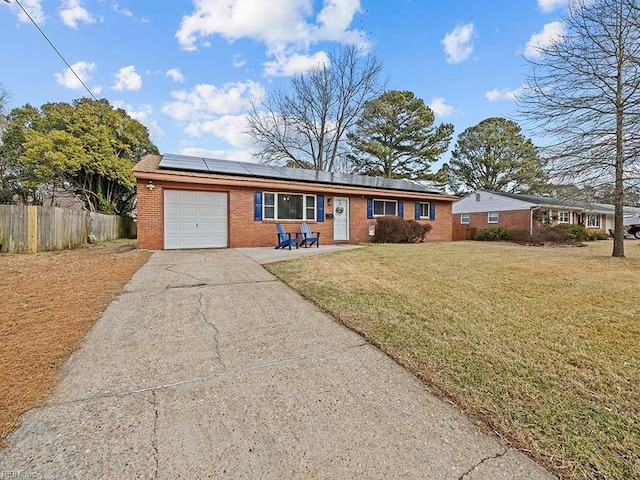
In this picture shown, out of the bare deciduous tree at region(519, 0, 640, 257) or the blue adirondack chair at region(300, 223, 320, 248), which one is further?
the blue adirondack chair at region(300, 223, 320, 248)

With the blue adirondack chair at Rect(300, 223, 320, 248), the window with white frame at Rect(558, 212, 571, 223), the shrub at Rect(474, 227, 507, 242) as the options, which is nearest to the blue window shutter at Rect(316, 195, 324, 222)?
the blue adirondack chair at Rect(300, 223, 320, 248)

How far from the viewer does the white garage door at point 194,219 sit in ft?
31.3

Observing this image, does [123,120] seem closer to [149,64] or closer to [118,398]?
[149,64]

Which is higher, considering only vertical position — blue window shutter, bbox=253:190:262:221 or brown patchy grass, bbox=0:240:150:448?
blue window shutter, bbox=253:190:262:221

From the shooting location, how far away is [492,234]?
62.0 feet

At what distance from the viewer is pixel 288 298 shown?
4098 millimetres

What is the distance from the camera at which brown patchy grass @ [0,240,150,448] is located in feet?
6.28

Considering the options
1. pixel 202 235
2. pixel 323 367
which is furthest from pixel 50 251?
pixel 323 367

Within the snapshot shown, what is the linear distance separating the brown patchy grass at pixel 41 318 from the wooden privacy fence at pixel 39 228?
9.93 ft

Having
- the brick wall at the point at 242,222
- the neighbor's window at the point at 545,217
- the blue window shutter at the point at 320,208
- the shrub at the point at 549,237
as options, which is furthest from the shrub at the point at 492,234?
the blue window shutter at the point at 320,208

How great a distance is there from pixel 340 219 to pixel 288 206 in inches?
99.2

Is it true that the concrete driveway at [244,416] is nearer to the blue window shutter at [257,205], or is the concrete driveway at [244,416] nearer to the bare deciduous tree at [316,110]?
the blue window shutter at [257,205]

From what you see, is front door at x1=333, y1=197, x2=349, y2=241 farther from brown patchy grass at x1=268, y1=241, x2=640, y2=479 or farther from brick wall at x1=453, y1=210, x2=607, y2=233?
brick wall at x1=453, y1=210, x2=607, y2=233

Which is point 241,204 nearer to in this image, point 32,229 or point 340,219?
point 340,219
